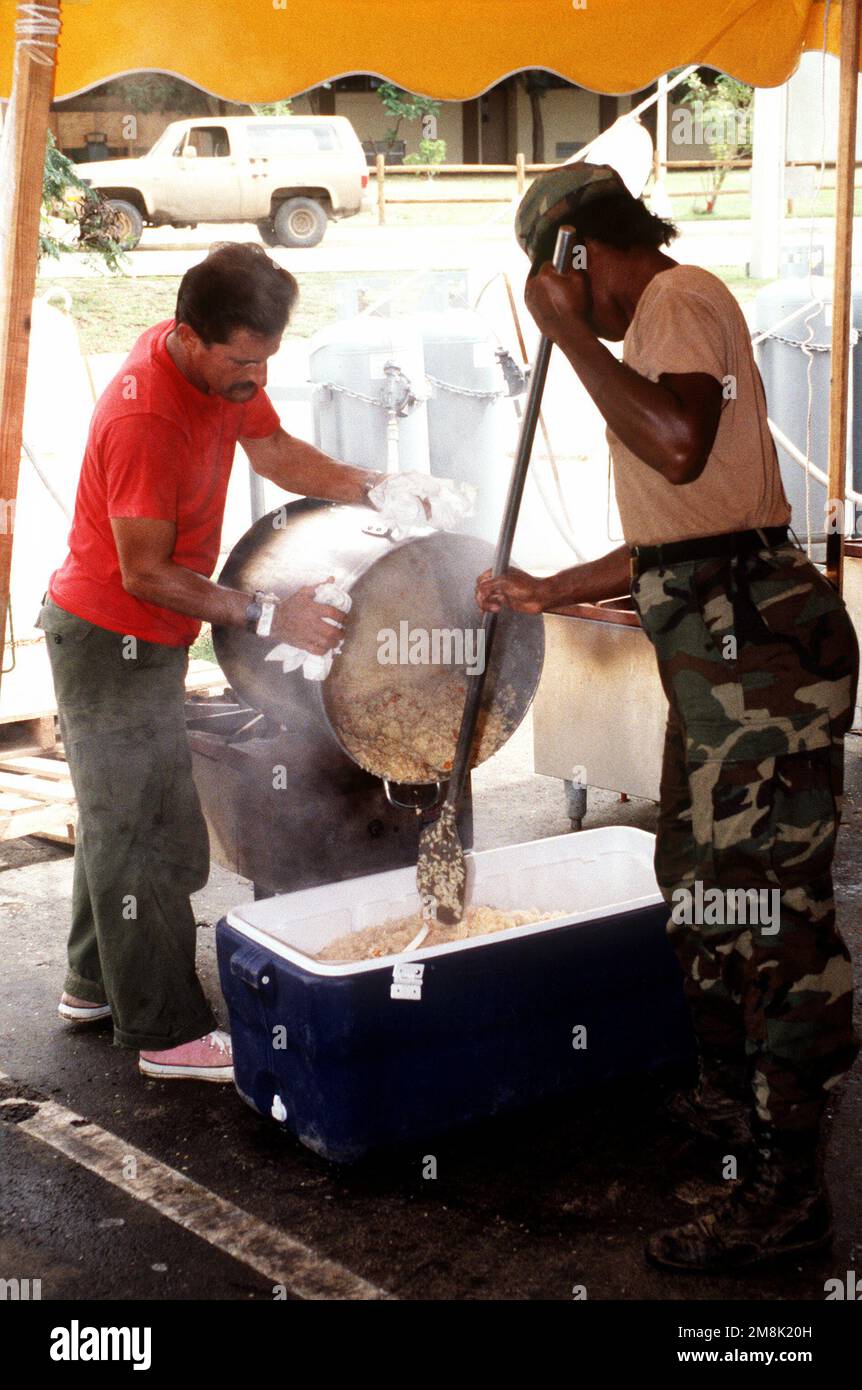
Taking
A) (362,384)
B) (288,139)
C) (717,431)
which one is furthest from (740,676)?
(288,139)

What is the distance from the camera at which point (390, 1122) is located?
10.1 feet

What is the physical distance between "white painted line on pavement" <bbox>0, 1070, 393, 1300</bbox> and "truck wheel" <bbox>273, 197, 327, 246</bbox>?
58.8 feet

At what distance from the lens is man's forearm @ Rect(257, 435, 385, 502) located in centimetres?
388

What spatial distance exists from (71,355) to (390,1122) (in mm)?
9411

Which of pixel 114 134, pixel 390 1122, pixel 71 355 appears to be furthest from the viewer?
pixel 114 134

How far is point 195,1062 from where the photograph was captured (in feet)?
11.8

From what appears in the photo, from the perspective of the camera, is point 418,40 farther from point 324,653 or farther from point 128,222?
point 128,222

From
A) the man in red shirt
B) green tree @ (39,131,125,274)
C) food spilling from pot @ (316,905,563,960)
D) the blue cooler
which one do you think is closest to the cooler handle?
the blue cooler

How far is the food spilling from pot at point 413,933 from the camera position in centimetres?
335

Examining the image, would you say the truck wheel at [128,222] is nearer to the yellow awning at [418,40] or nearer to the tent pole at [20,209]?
the yellow awning at [418,40]

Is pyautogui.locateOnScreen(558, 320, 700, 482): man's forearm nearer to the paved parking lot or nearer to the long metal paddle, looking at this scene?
the long metal paddle

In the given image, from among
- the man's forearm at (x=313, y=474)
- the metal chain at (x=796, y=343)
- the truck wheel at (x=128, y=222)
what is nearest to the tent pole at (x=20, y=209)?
the man's forearm at (x=313, y=474)
